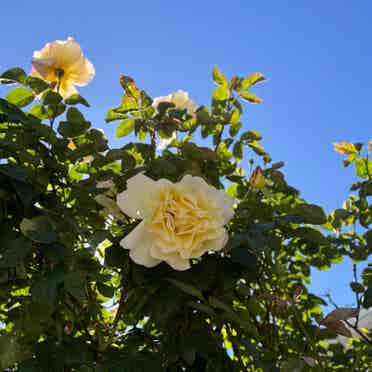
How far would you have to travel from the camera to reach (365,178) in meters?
1.50

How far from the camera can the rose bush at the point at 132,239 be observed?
2.97ft

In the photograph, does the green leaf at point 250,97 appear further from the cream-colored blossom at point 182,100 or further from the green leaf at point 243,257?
the green leaf at point 243,257

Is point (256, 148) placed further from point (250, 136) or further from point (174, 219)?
point (174, 219)

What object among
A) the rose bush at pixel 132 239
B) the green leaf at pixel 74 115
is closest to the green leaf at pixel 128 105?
the rose bush at pixel 132 239

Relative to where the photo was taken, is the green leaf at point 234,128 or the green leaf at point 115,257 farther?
the green leaf at point 234,128

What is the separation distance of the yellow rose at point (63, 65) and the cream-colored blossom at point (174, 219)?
1.41ft

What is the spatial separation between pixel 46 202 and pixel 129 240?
249 millimetres

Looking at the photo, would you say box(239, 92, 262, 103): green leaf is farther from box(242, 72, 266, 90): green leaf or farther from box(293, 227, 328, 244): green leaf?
box(293, 227, 328, 244): green leaf

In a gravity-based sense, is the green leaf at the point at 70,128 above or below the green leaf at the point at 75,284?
above

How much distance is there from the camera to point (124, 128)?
1.25 m

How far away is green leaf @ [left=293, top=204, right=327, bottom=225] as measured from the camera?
3.56ft

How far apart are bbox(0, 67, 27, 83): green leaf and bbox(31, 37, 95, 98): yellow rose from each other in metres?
0.09

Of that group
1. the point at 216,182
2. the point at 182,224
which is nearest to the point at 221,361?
the point at 182,224

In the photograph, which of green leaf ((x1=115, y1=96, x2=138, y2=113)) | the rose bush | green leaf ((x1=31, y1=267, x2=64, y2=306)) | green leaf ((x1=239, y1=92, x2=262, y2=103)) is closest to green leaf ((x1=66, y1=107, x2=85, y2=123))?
the rose bush
